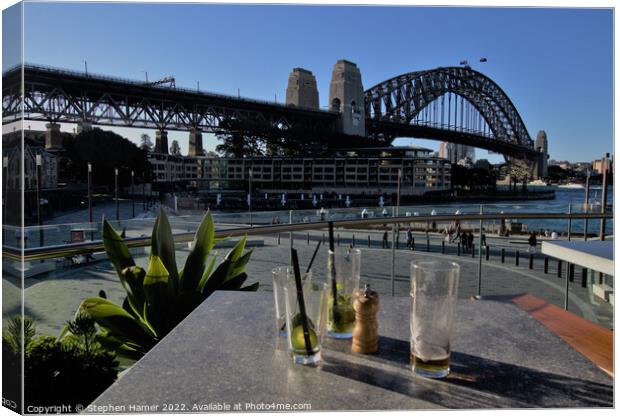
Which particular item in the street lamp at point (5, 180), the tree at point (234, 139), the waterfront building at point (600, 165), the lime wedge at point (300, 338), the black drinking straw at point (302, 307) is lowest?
the lime wedge at point (300, 338)

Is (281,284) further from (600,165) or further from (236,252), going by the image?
(600,165)

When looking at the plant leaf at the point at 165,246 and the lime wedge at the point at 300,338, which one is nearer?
the lime wedge at the point at 300,338

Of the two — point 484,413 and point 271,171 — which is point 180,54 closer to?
point 484,413

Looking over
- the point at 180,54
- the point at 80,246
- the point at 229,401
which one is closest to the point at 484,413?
the point at 229,401

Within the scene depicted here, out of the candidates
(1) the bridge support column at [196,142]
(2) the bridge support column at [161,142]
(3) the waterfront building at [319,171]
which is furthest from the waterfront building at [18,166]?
(3) the waterfront building at [319,171]

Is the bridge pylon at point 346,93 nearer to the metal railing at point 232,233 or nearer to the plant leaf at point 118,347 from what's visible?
the metal railing at point 232,233

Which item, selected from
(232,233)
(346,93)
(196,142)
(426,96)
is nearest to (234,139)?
(196,142)
